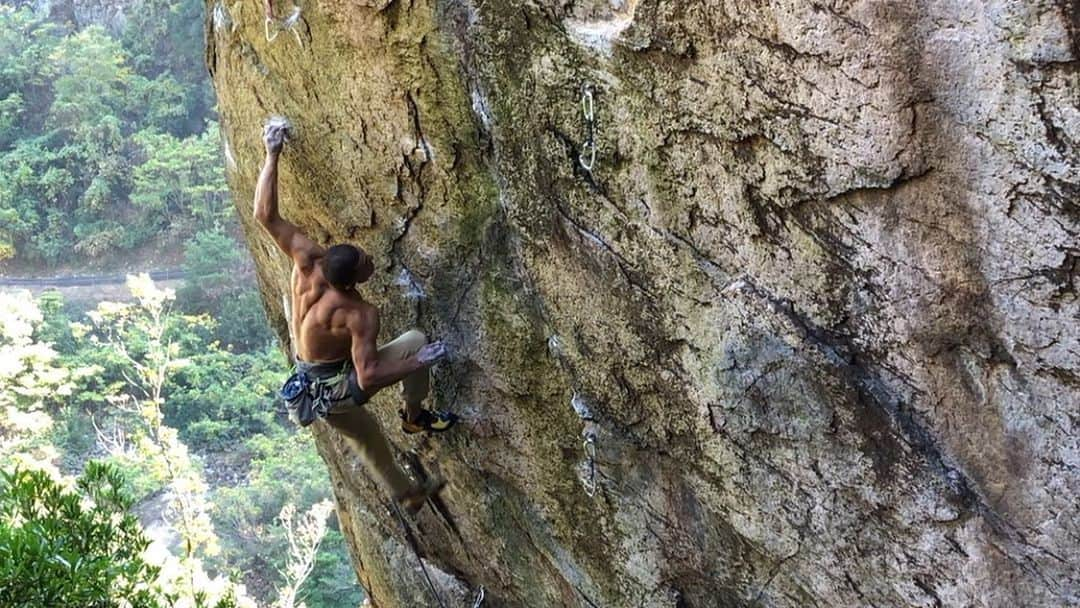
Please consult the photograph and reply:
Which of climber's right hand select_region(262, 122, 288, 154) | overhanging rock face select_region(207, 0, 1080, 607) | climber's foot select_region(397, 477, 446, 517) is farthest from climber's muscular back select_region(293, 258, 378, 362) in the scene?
climber's foot select_region(397, 477, 446, 517)

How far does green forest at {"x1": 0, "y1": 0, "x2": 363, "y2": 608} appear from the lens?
15.9 m

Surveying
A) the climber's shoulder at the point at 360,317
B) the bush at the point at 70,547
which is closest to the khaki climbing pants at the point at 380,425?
the climber's shoulder at the point at 360,317

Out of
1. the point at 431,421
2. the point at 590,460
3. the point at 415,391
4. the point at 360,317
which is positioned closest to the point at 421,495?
the point at 431,421

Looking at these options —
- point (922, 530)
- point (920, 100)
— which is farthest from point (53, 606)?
point (920, 100)

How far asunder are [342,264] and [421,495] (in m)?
1.97

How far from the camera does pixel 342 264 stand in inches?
166

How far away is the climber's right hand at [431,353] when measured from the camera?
182 inches

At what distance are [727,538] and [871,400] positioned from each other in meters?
1.16

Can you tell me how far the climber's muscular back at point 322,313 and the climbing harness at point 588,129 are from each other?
4.53 feet

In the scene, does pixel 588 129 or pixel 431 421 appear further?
pixel 431 421

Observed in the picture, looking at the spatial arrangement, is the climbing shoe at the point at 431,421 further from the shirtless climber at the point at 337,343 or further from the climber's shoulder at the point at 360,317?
the climber's shoulder at the point at 360,317

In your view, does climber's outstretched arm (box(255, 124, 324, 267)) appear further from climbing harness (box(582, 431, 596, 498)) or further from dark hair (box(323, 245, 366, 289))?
climbing harness (box(582, 431, 596, 498))

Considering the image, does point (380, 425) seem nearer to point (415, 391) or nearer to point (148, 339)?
point (415, 391)

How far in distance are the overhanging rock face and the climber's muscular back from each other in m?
0.50
